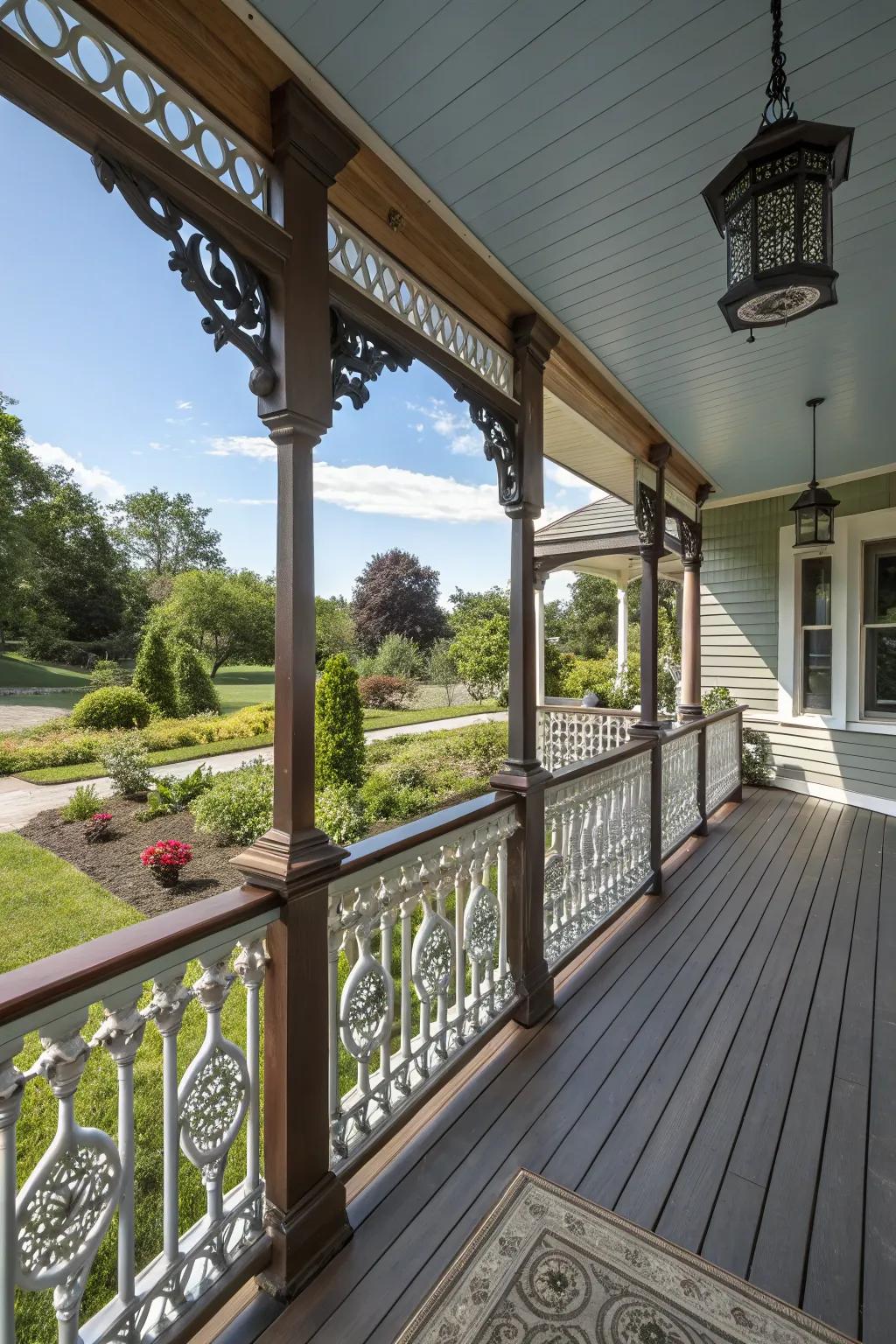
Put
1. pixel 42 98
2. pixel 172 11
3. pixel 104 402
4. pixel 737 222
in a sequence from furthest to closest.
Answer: pixel 104 402 < pixel 737 222 < pixel 172 11 < pixel 42 98

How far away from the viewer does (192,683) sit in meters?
7.49

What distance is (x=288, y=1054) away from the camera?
4.92 feet

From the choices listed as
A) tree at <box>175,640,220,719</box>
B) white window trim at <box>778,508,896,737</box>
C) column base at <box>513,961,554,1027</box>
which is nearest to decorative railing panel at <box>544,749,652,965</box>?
column base at <box>513,961,554,1027</box>

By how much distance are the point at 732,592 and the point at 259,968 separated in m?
6.75

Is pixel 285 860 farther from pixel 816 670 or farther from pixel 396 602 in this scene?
pixel 396 602

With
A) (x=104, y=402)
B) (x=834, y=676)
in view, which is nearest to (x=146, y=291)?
(x=104, y=402)

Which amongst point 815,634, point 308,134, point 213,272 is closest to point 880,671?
point 815,634

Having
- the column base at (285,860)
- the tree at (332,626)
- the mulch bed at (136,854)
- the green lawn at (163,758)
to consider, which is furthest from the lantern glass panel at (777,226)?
the tree at (332,626)

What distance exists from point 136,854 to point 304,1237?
524 centimetres

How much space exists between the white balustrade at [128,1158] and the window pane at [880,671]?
6141 millimetres

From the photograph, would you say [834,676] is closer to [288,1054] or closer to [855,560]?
[855,560]

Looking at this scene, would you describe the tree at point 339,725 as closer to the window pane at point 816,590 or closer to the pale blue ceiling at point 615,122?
the window pane at point 816,590

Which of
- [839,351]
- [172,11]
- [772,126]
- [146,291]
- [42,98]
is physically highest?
[146,291]

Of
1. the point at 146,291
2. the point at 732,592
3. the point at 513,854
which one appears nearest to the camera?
the point at 513,854
